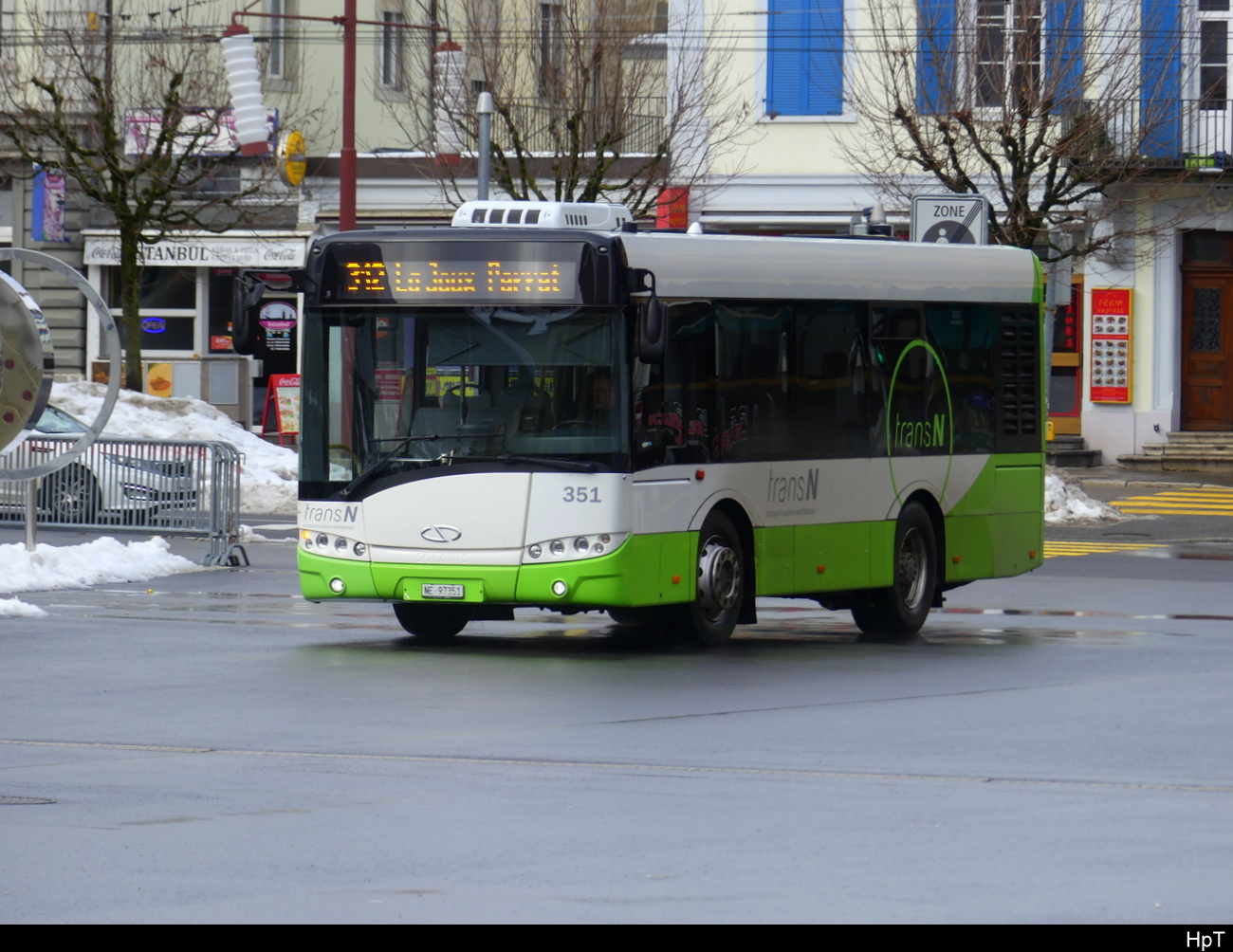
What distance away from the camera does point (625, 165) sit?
35.6 m

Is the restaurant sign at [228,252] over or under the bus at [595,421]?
over

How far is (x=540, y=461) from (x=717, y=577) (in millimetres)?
1427

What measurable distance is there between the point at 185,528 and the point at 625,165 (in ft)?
52.4

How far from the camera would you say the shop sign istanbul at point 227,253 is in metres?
39.2

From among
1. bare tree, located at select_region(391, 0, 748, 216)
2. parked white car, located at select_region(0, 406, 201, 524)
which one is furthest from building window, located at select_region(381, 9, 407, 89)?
parked white car, located at select_region(0, 406, 201, 524)

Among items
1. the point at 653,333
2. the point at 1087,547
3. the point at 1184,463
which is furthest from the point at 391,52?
the point at 653,333

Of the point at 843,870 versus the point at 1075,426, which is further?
the point at 1075,426

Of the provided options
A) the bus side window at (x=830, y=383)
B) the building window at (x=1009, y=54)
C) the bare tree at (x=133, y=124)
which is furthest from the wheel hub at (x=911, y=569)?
the bare tree at (x=133, y=124)

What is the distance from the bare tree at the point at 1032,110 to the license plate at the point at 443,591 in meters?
16.0

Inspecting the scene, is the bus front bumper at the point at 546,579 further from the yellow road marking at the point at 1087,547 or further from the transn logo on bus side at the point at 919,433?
the yellow road marking at the point at 1087,547

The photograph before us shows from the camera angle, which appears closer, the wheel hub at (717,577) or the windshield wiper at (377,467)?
the windshield wiper at (377,467)

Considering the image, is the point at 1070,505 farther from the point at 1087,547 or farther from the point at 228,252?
the point at 228,252

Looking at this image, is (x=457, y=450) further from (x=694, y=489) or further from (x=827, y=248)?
(x=827, y=248)
